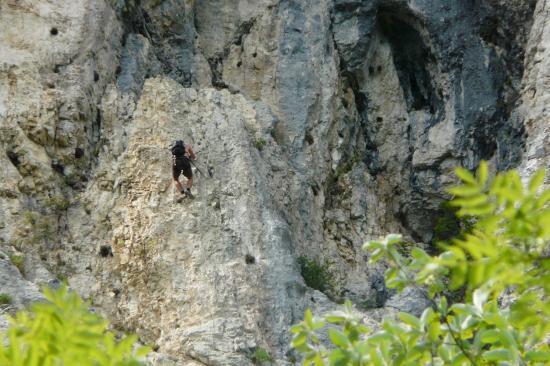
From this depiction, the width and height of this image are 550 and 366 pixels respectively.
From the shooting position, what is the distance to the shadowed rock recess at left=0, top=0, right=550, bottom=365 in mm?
17594

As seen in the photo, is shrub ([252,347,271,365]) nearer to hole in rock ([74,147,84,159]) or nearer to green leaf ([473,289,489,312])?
hole in rock ([74,147,84,159])

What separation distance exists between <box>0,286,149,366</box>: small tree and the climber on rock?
1435 cm

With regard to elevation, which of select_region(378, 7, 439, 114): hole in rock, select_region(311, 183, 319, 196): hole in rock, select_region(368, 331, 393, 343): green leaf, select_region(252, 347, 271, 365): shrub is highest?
select_region(378, 7, 439, 114): hole in rock

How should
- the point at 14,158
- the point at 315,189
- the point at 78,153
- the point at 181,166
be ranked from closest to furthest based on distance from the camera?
the point at 181,166 < the point at 14,158 < the point at 78,153 < the point at 315,189

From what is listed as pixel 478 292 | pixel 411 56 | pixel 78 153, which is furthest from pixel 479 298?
pixel 411 56

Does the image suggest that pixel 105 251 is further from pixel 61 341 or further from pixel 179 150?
pixel 61 341

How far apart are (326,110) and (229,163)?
4.86 metres

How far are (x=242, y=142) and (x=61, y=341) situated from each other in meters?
16.7

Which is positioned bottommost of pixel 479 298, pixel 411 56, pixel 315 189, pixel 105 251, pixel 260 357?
pixel 260 357

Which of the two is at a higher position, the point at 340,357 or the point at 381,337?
the point at 381,337

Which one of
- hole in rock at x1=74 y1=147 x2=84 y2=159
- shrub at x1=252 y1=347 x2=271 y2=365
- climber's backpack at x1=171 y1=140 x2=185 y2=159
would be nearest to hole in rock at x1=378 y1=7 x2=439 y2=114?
climber's backpack at x1=171 y1=140 x2=185 y2=159

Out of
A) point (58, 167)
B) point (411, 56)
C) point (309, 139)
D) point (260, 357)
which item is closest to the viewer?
point (260, 357)

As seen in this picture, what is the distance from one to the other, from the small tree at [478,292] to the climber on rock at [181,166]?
44.6 feet

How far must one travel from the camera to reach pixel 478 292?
4.73 meters
